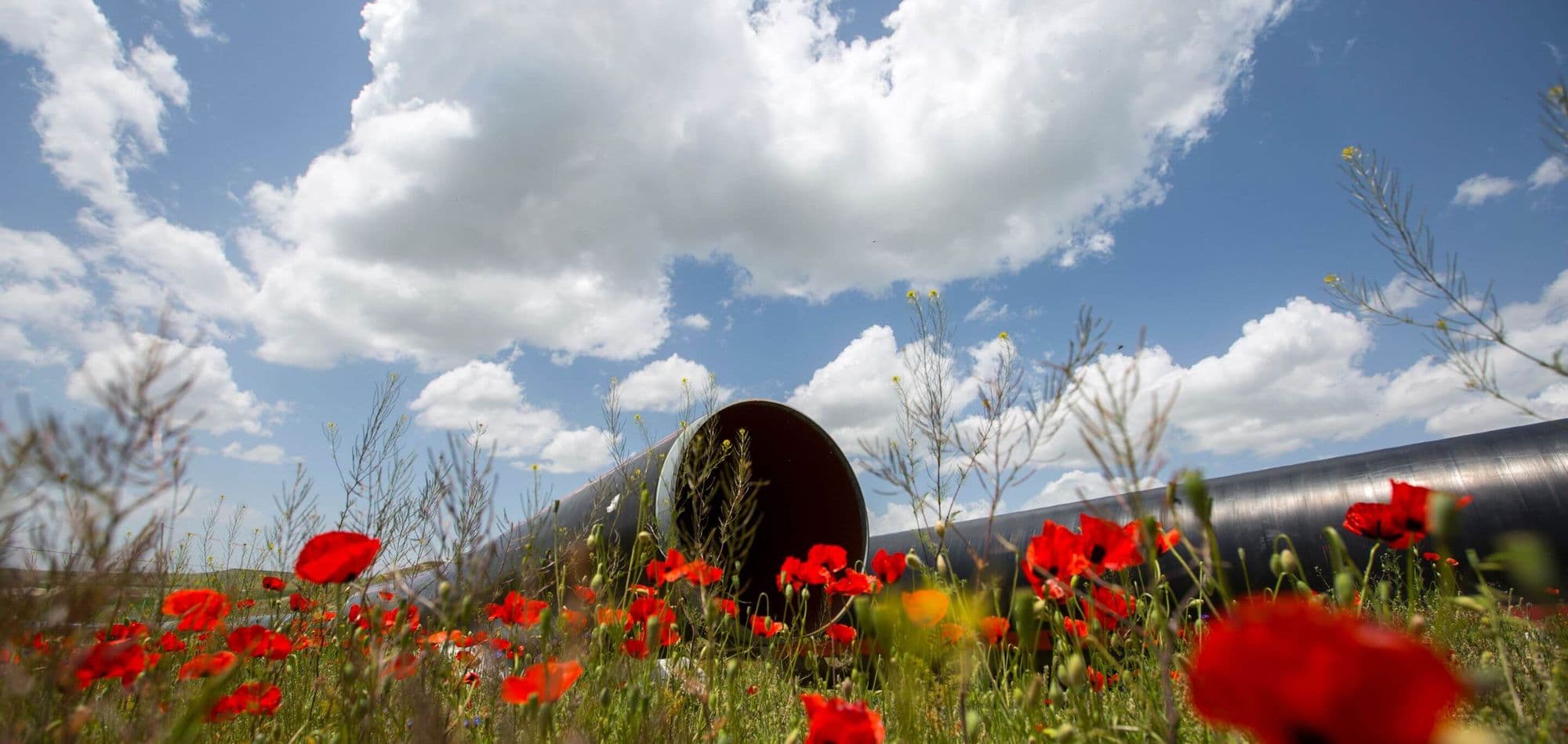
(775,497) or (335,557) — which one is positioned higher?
(775,497)

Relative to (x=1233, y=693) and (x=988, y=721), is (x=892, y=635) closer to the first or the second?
(x=988, y=721)

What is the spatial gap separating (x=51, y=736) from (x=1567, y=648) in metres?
2.45

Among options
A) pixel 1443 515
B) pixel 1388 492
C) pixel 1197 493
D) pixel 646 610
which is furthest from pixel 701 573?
pixel 1388 492

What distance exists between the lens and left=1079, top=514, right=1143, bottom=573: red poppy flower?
41.9 inches

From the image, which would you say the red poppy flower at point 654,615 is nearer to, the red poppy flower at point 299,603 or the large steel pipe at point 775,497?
the red poppy flower at point 299,603

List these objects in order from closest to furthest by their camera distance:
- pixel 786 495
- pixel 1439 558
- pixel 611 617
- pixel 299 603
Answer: pixel 1439 558 < pixel 611 617 < pixel 299 603 < pixel 786 495

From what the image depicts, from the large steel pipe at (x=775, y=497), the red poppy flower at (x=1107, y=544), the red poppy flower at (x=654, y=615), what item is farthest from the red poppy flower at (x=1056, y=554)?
the large steel pipe at (x=775, y=497)

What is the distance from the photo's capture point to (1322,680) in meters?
0.32

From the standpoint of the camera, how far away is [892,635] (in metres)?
1.26

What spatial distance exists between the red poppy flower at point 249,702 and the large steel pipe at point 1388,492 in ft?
10.9

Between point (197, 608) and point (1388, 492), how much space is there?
625cm

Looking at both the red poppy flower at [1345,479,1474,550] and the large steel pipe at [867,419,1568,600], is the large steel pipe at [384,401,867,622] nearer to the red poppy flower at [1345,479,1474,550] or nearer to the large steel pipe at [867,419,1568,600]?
the large steel pipe at [867,419,1568,600]

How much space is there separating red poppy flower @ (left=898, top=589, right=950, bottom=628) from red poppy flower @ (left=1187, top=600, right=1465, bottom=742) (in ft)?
3.00

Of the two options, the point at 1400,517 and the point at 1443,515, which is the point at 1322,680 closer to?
the point at 1443,515
